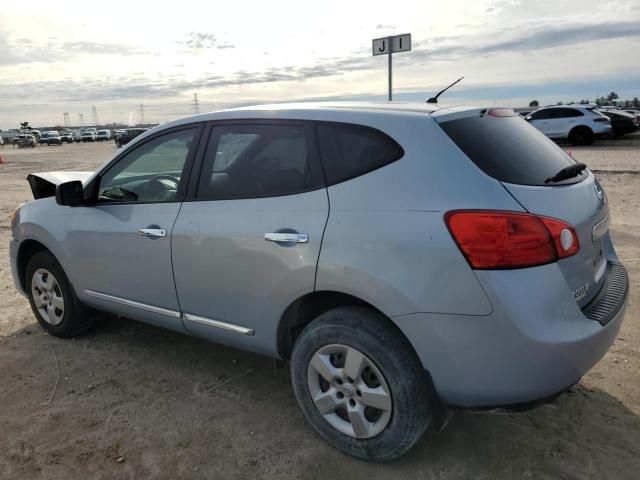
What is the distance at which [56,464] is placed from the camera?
2.84m

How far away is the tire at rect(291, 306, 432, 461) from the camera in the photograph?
98.4 inches

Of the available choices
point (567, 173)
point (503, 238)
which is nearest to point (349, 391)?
point (503, 238)

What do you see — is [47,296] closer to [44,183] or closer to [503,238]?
[44,183]

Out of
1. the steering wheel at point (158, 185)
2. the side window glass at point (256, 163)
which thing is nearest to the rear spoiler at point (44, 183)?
the steering wheel at point (158, 185)

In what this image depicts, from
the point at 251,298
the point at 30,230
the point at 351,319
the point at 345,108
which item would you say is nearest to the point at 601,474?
the point at 351,319

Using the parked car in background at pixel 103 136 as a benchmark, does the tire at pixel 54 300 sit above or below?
above

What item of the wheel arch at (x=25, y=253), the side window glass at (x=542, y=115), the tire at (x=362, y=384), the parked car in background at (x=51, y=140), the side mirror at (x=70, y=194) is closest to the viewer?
the tire at (x=362, y=384)

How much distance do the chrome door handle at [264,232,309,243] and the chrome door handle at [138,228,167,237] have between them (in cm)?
85

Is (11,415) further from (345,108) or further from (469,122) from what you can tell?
(469,122)

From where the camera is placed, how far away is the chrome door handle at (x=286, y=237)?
105 inches

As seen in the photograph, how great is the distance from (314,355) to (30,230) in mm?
2748

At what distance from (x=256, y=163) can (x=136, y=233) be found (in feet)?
3.29

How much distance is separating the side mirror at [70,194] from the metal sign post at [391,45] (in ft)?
22.0

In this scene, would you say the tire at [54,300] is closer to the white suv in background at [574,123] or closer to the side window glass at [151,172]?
the side window glass at [151,172]
